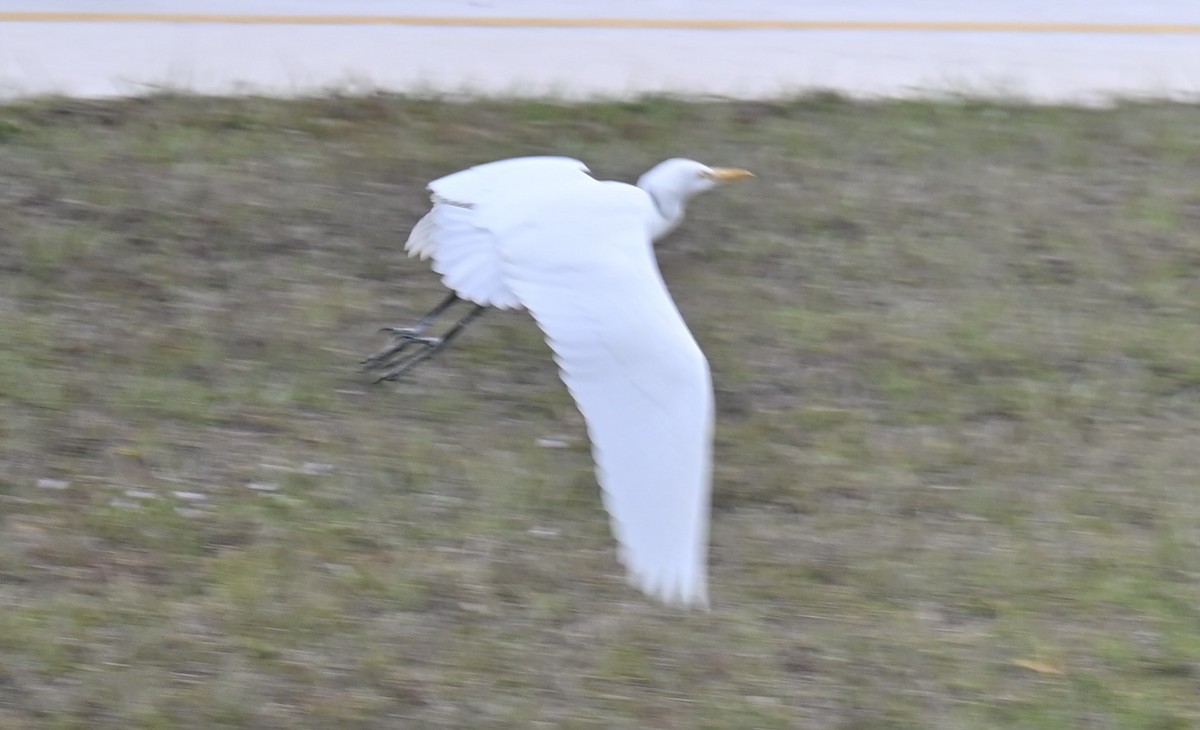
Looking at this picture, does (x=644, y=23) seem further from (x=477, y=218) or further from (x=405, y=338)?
(x=477, y=218)

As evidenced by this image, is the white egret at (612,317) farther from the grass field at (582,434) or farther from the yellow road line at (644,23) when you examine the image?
the yellow road line at (644,23)

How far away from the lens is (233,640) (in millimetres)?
3154

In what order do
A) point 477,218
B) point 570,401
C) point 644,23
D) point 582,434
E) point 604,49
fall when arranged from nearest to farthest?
point 477,218
point 582,434
point 570,401
point 604,49
point 644,23

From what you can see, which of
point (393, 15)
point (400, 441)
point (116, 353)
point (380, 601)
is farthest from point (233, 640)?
point (393, 15)

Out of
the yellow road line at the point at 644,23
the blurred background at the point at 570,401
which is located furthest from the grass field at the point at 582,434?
the yellow road line at the point at 644,23

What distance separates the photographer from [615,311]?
3234mm

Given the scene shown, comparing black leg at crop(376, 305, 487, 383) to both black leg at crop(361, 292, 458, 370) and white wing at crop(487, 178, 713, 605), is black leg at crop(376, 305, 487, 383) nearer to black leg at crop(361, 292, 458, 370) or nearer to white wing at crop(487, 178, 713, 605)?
black leg at crop(361, 292, 458, 370)

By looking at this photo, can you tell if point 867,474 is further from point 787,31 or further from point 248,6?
point 248,6

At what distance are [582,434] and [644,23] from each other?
3.61 metres

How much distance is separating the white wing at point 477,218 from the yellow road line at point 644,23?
3120 millimetres

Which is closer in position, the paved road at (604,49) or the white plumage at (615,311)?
the white plumage at (615,311)

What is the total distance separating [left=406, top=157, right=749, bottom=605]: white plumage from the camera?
2.89 m

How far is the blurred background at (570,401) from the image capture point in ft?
10.3

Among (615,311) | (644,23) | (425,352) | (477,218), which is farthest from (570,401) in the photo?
(644,23)
